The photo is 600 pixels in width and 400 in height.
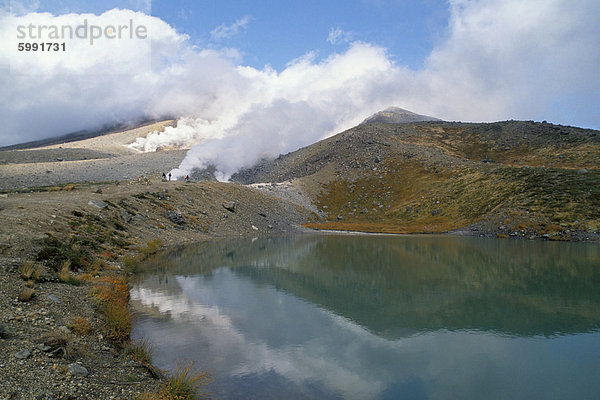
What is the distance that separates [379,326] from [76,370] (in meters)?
12.4

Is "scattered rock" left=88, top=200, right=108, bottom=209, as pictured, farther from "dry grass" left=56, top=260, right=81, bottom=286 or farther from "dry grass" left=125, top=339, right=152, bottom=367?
"dry grass" left=125, top=339, right=152, bottom=367

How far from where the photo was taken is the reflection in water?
11.5 metres

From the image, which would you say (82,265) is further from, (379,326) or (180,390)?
(379,326)

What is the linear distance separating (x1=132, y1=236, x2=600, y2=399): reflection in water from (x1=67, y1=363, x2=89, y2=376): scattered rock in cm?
311

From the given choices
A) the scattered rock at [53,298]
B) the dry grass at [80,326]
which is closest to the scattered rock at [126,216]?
the scattered rock at [53,298]

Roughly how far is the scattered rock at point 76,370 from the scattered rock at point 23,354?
0.99 m

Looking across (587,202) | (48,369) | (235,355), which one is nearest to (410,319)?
(235,355)

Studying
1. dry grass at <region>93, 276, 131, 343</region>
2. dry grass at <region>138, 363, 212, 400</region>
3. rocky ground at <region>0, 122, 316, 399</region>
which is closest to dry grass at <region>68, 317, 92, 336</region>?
rocky ground at <region>0, 122, 316, 399</region>

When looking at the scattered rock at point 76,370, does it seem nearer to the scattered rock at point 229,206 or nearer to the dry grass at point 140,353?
the dry grass at point 140,353

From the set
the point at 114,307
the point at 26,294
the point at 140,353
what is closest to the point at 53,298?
the point at 26,294

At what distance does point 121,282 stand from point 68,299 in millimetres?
6601

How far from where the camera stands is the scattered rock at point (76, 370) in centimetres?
892

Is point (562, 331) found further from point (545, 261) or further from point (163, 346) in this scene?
point (545, 261)

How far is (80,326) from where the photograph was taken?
1194 cm
